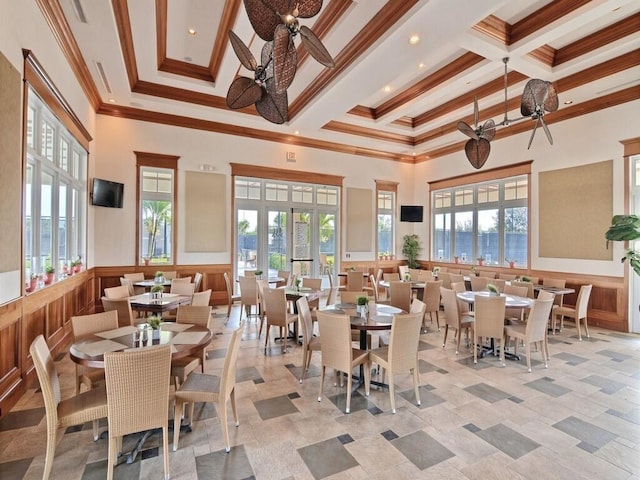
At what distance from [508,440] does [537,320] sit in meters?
2.09

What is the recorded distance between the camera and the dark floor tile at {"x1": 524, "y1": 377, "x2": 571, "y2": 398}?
11.9ft

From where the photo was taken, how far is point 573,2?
4.14 metres

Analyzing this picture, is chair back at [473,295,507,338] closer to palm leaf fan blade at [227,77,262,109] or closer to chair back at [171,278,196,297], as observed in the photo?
palm leaf fan blade at [227,77,262,109]

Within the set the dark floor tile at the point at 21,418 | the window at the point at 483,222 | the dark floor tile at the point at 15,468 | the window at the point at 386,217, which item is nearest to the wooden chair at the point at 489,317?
the window at the point at 483,222

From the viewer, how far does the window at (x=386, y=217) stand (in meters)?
10.4

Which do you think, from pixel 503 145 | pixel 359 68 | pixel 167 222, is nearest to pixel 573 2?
pixel 359 68

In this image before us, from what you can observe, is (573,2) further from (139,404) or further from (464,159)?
(139,404)

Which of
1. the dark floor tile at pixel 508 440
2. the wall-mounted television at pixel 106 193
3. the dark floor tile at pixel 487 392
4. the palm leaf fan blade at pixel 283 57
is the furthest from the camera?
the wall-mounted television at pixel 106 193

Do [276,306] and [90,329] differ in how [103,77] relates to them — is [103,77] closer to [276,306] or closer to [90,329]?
[90,329]

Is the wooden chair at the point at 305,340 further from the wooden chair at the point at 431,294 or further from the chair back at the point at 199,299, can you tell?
the wooden chair at the point at 431,294

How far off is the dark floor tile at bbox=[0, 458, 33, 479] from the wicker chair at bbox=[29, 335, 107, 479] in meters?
0.21

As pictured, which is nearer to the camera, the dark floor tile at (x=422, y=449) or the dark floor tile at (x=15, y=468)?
the dark floor tile at (x=15, y=468)

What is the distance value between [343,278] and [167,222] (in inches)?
191

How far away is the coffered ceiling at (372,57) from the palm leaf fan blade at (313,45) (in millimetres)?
1904
